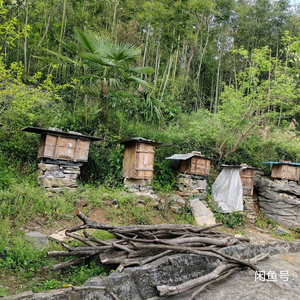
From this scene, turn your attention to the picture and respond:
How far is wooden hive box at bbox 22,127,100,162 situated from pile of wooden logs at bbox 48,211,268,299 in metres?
3.17

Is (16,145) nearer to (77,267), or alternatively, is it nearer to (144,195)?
(144,195)

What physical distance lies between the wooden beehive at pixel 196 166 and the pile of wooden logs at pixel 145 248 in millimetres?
4030

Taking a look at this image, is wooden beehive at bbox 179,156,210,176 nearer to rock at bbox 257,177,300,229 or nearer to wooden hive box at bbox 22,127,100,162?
rock at bbox 257,177,300,229

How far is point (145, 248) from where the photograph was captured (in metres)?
3.83

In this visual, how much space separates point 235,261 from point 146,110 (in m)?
5.69

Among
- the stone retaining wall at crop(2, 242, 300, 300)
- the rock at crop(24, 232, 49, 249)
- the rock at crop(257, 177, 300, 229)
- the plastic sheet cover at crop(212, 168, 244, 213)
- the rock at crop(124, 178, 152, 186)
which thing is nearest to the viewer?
the stone retaining wall at crop(2, 242, 300, 300)

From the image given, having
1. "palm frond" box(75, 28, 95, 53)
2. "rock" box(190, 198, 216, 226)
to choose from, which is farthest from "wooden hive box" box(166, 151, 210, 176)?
"palm frond" box(75, 28, 95, 53)

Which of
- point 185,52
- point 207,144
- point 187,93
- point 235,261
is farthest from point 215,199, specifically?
point 185,52

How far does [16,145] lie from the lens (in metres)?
7.56

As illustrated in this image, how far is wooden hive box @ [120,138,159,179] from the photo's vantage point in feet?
23.9

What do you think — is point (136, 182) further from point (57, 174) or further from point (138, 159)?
point (57, 174)

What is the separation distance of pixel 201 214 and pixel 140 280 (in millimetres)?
4269

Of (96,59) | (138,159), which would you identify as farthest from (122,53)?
A: (138,159)

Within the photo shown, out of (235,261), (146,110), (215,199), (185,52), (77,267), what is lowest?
(77,267)
